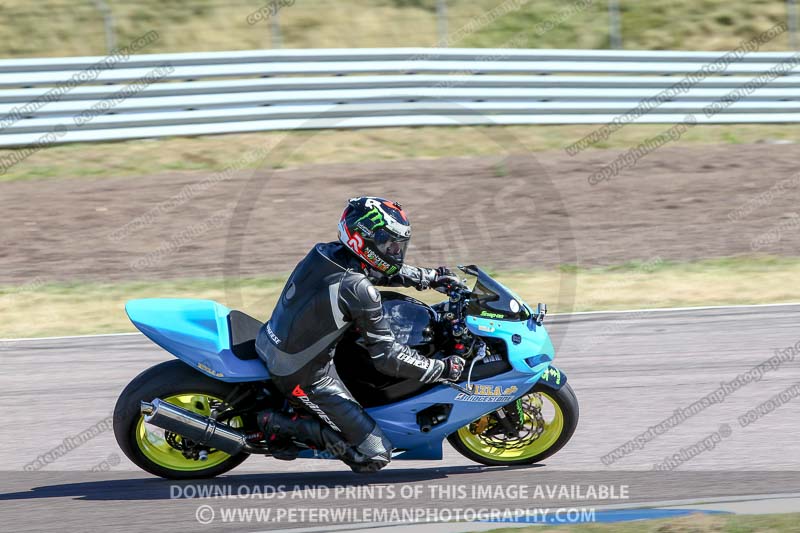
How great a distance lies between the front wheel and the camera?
6.15m

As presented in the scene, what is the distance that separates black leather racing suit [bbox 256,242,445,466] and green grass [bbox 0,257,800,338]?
4.59m

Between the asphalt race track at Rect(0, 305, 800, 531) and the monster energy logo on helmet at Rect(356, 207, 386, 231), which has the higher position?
the monster energy logo on helmet at Rect(356, 207, 386, 231)

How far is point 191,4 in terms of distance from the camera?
1977 cm

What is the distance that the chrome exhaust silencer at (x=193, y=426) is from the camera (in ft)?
18.8

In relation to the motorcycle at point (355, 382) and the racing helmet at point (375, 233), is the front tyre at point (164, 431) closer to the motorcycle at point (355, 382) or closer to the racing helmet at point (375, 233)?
the motorcycle at point (355, 382)

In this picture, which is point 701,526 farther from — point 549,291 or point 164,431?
point 549,291

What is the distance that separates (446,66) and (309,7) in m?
5.03

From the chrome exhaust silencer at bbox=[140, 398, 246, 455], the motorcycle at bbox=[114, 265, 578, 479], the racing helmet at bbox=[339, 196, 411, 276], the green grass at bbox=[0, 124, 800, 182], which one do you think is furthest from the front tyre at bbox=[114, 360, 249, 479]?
the green grass at bbox=[0, 124, 800, 182]

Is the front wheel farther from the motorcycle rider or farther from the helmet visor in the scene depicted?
the helmet visor

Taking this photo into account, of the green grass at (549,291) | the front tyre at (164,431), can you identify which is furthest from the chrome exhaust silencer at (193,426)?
the green grass at (549,291)

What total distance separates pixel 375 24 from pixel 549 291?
10269mm

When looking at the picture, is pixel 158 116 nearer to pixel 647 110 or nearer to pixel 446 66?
pixel 446 66

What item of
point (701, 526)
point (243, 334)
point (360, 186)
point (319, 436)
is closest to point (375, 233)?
point (243, 334)

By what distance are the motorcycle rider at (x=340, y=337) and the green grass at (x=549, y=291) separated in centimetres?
456
